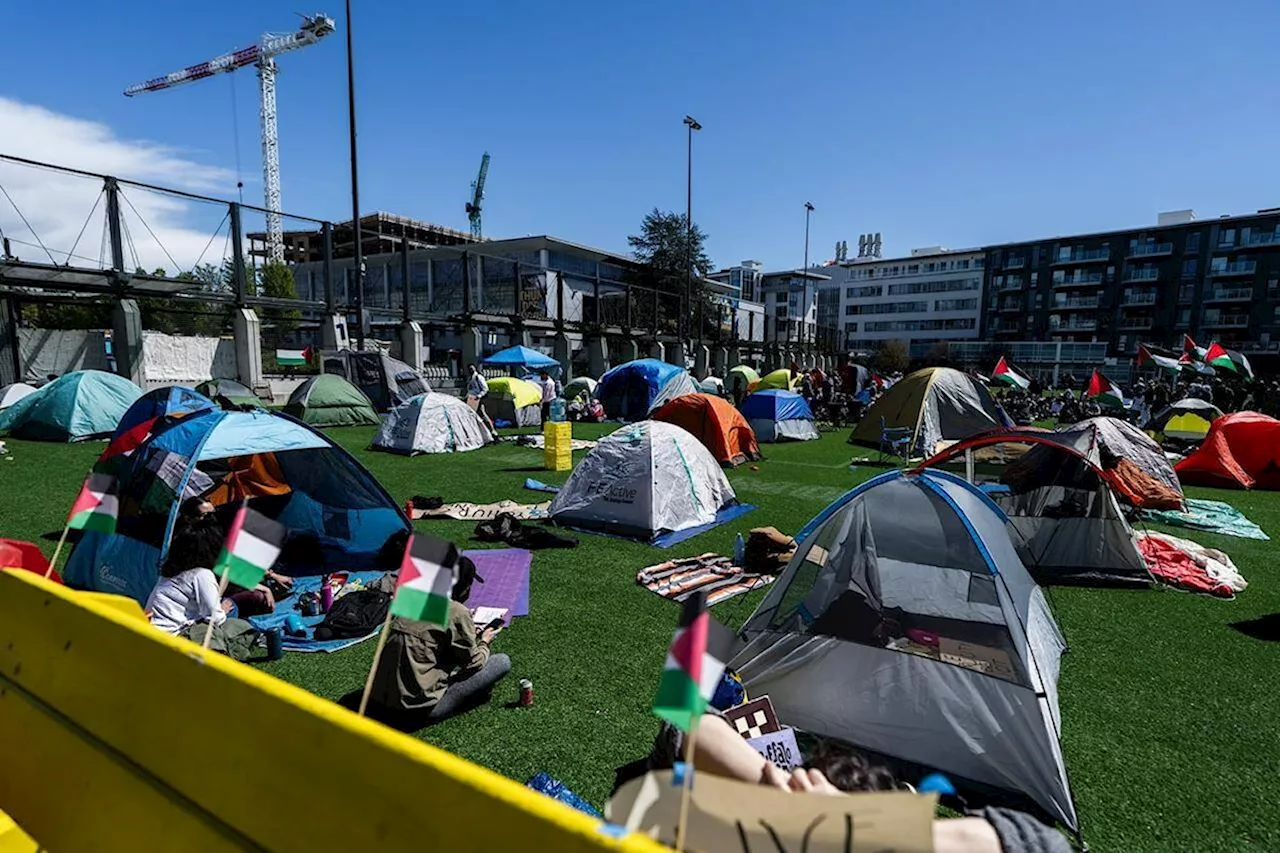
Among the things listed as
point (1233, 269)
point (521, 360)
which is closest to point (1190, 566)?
point (521, 360)

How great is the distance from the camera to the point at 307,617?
551 centimetres

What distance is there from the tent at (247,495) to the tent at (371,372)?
12856 millimetres

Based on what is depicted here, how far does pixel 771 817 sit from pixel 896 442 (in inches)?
568

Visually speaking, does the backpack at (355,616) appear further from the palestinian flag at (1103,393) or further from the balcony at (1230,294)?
the balcony at (1230,294)

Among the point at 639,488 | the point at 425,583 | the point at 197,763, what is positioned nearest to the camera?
the point at 197,763

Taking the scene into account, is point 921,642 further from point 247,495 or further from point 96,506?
point 247,495

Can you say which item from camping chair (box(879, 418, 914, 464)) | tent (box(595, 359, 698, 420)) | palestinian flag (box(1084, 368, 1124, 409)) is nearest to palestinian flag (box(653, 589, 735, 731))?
camping chair (box(879, 418, 914, 464))

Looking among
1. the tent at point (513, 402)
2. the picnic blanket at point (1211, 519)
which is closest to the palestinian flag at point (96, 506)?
the picnic blanket at point (1211, 519)

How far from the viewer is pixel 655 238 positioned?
54.6 metres

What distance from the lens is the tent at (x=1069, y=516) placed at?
6547mm

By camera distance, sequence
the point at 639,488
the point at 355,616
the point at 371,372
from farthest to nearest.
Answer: the point at 371,372 → the point at 639,488 → the point at 355,616

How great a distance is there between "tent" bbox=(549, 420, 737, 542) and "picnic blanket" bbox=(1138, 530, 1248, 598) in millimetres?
5046

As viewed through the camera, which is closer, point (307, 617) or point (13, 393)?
point (307, 617)

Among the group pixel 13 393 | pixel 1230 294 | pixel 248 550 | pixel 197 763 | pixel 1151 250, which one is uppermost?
pixel 1151 250
